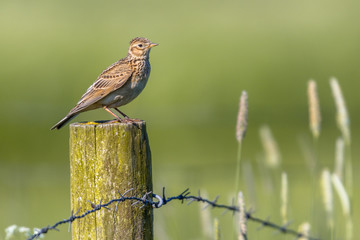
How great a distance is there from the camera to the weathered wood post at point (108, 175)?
12.6 ft

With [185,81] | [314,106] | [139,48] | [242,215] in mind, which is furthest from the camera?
[185,81]

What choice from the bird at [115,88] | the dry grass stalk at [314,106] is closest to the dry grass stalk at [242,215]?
the dry grass stalk at [314,106]

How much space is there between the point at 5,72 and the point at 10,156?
3925 millimetres

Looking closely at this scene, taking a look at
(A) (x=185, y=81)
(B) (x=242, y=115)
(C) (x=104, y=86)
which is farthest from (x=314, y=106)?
(A) (x=185, y=81)

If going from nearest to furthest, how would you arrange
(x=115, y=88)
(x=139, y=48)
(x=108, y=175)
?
(x=108, y=175), (x=115, y=88), (x=139, y=48)

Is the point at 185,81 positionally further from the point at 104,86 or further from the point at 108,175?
the point at 108,175

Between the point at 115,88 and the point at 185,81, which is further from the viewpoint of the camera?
the point at 185,81

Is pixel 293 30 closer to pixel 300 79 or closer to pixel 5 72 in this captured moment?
pixel 300 79

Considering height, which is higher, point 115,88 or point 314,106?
point 115,88

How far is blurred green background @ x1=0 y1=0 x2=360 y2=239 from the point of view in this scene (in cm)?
1277

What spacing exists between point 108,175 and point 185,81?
13517mm

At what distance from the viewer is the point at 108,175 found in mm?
3822

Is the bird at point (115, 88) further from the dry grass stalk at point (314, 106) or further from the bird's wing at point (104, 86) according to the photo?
the dry grass stalk at point (314, 106)

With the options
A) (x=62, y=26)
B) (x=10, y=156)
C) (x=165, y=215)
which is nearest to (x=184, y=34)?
(x=62, y=26)
